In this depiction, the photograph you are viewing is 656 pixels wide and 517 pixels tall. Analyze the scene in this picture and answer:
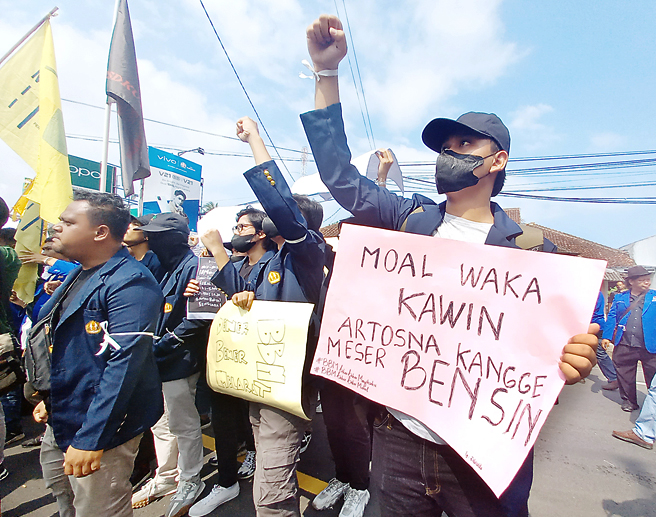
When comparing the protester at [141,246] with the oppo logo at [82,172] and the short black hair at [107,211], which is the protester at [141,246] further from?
the oppo logo at [82,172]

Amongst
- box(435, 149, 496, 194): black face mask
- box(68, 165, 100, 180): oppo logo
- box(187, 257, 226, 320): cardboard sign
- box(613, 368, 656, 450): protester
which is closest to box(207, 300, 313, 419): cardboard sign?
box(187, 257, 226, 320): cardboard sign

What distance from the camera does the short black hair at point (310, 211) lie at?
7.59 feet

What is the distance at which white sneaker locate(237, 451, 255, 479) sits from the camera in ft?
9.14

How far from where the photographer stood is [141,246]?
2.88 m

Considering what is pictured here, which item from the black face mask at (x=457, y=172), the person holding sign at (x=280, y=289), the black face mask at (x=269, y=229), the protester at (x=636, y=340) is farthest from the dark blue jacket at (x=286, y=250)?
the protester at (x=636, y=340)

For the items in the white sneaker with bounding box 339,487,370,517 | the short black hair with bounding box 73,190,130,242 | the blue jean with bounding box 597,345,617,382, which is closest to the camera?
the short black hair with bounding box 73,190,130,242

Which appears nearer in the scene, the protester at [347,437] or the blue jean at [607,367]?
the protester at [347,437]

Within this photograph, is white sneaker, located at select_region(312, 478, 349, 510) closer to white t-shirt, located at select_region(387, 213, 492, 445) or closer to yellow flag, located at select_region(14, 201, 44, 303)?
white t-shirt, located at select_region(387, 213, 492, 445)

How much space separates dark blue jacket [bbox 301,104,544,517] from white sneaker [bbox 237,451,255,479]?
2.22 meters

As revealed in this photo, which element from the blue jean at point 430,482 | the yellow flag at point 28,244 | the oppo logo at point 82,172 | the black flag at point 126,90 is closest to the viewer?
the blue jean at point 430,482

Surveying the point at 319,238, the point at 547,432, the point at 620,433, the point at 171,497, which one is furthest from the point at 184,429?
the point at 620,433

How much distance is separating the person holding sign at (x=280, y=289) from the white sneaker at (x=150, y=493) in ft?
4.05

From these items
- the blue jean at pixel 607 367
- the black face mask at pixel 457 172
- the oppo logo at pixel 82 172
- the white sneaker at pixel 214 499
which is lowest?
the blue jean at pixel 607 367

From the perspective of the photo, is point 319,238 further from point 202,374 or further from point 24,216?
point 24,216
